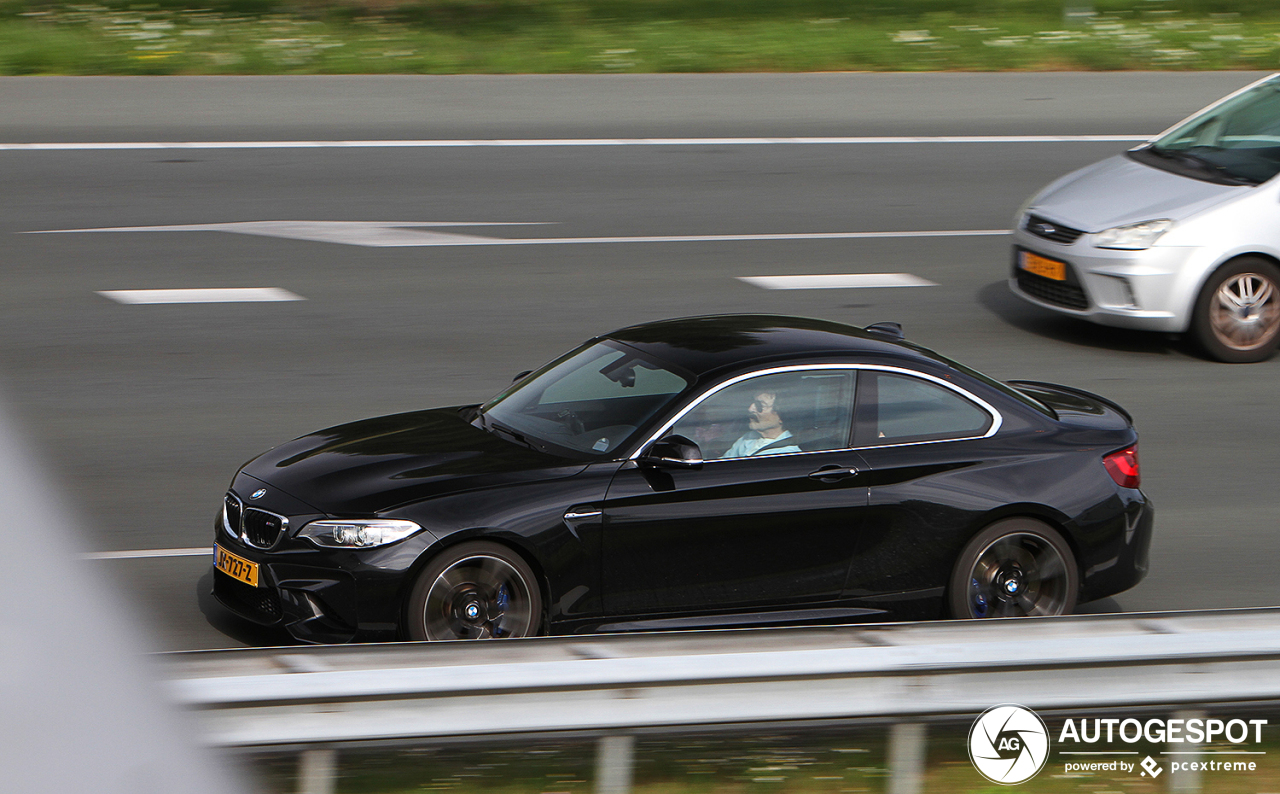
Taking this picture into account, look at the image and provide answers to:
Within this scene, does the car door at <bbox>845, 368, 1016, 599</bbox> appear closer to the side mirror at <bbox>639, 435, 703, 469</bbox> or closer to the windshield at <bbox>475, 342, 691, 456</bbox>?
the side mirror at <bbox>639, 435, 703, 469</bbox>

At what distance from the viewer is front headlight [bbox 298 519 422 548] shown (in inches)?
237

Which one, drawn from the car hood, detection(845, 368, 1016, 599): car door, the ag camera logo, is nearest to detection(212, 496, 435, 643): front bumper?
the car hood

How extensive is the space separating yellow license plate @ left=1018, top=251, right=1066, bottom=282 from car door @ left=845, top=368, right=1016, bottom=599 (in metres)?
5.24

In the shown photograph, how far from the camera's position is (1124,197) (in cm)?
1171

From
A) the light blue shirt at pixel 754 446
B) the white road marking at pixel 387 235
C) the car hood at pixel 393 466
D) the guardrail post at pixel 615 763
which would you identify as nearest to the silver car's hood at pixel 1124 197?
the white road marking at pixel 387 235

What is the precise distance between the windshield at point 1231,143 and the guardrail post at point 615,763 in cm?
918

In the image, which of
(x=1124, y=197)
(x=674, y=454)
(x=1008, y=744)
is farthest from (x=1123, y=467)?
(x=1124, y=197)

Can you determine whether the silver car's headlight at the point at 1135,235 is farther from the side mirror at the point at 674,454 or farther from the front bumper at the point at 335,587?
the front bumper at the point at 335,587

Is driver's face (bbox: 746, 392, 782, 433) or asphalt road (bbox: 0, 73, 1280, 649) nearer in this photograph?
driver's face (bbox: 746, 392, 782, 433)

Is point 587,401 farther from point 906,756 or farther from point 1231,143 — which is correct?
point 1231,143

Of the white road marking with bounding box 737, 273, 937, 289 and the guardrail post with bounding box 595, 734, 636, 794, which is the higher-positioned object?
the guardrail post with bounding box 595, 734, 636, 794

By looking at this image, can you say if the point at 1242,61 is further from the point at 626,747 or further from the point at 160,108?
the point at 626,747

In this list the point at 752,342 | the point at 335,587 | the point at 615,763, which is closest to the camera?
the point at 615,763

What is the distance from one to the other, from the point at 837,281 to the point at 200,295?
5.39 metres
